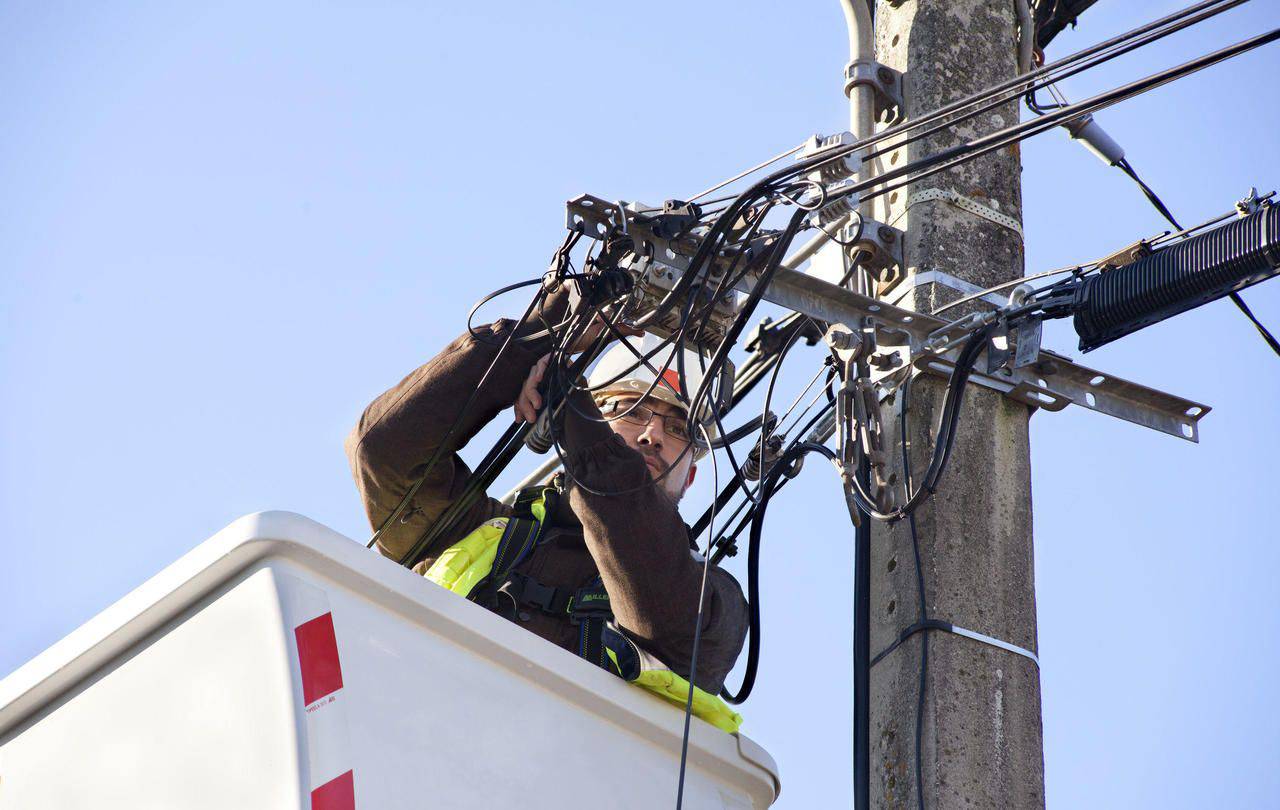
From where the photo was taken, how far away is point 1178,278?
13.8ft

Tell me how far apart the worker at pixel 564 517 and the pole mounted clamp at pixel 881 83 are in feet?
3.65

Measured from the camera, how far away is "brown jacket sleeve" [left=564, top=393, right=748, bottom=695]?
14.1 ft

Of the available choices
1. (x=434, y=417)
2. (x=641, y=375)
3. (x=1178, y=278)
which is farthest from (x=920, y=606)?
(x=641, y=375)

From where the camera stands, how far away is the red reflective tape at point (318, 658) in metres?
2.98

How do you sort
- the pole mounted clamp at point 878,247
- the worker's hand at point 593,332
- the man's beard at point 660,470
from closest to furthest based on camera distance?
the worker's hand at point 593,332, the pole mounted clamp at point 878,247, the man's beard at point 660,470

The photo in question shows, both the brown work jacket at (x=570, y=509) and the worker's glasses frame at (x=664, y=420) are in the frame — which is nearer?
the brown work jacket at (x=570, y=509)

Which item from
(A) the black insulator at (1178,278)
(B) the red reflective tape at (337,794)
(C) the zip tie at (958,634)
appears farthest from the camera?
(C) the zip tie at (958,634)

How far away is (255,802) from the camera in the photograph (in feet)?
9.50

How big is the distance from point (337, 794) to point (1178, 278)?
8.14 ft

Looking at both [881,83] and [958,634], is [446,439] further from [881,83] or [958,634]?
[881,83]

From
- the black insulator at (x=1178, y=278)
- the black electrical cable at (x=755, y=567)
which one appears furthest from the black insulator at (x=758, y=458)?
the black insulator at (x=1178, y=278)

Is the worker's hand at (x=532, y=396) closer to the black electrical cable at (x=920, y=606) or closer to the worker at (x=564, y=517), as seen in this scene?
the worker at (x=564, y=517)

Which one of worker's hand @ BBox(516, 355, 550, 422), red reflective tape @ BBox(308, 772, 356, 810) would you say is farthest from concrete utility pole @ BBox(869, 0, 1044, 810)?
red reflective tape @ BBox(308, 772, 356, 810)

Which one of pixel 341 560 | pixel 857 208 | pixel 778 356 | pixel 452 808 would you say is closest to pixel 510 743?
pixel 452 808
